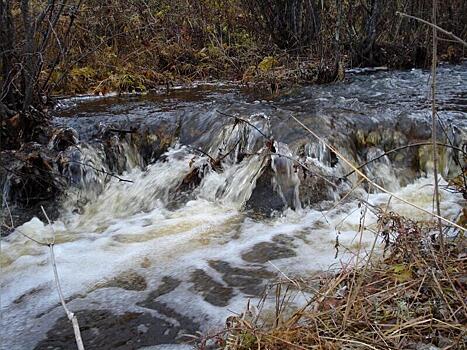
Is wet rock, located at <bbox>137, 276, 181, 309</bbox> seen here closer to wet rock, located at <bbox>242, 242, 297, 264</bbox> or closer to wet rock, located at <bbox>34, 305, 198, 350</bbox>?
wet rock, located at <bbox>34, 305, 198, 350</bbox>

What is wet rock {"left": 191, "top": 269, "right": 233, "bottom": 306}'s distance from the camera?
2996 millimetres

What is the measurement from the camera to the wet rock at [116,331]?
8.54ft

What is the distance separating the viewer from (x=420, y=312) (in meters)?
2.17

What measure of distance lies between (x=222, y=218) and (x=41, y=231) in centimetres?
147

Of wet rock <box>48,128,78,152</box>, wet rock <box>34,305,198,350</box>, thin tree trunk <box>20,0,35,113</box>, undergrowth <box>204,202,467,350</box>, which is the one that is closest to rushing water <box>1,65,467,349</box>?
wet rock <box>34,305,198,350</box>

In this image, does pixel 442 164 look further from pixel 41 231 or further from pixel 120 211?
pixel 41 231

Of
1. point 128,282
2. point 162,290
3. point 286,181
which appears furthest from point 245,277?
point 286,181

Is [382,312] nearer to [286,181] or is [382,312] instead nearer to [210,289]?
[210,289]

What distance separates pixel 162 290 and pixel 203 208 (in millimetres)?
1391

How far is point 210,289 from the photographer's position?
3139mm

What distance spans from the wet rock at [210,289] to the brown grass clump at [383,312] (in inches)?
19.0

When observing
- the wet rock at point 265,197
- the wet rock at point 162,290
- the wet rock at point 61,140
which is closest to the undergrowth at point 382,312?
the wet rock at point 162,290

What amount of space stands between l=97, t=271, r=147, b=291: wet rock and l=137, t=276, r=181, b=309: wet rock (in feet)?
0.34

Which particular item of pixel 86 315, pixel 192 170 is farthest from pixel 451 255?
pixel 192 170
